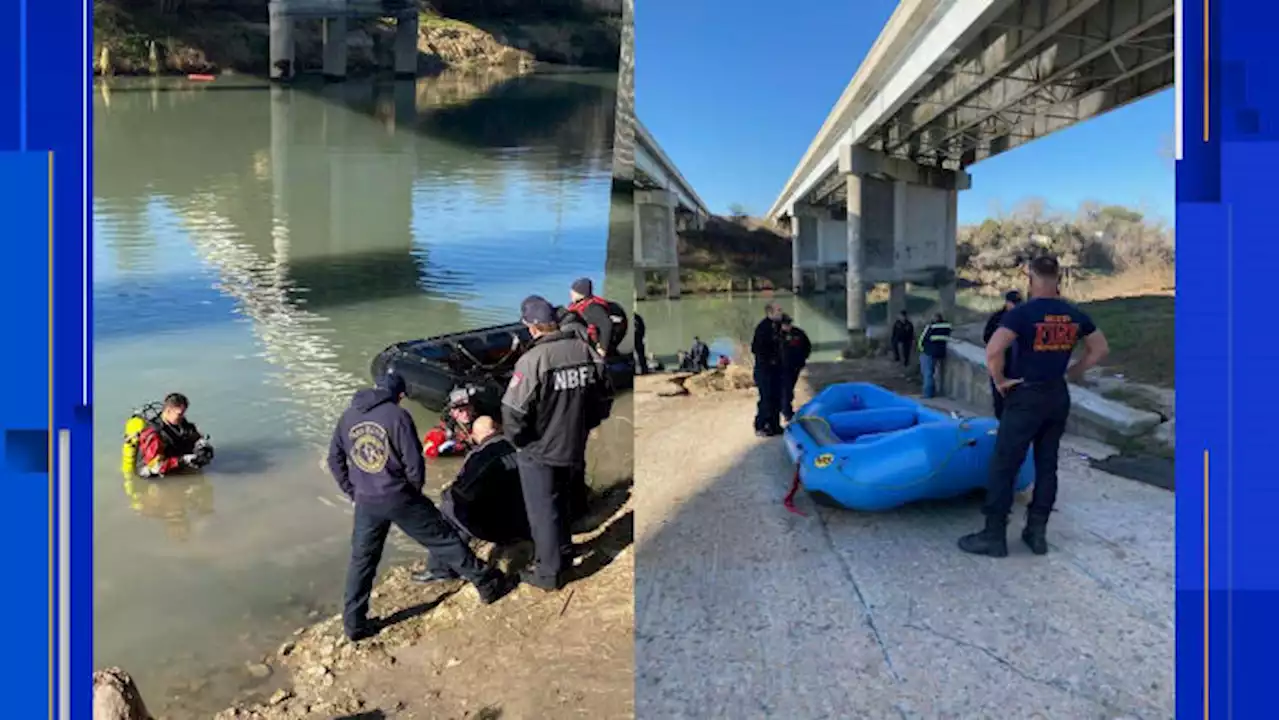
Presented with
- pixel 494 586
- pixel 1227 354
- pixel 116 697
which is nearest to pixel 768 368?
pixel 1227 354

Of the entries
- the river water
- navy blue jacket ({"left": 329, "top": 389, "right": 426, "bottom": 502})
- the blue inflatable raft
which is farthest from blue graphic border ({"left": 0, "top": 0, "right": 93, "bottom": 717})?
the blue inflatable raft

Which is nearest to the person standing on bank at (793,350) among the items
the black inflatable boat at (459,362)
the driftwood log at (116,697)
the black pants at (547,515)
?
the black inflatable boat at (459,362)

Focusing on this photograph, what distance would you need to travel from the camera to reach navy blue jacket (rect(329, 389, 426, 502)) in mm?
2363

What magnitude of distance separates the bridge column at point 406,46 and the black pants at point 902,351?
1.67 meters

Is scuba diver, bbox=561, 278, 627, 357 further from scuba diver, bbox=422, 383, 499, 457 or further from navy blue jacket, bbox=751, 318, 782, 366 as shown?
navy blue jacket, bbox=751, 318, 782, 366

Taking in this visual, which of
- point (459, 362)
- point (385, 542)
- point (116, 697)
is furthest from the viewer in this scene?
point (385, 542)

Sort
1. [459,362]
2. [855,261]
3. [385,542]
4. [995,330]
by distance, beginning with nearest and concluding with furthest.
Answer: [995,330]
[855,261]
[459,362]
[385,542]

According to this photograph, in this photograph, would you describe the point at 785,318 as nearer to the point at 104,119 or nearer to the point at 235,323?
the point at 235,323

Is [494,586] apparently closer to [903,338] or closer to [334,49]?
[903,338]

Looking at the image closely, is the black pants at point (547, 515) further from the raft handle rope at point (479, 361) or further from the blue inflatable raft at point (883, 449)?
the blue inflatable raft at point (883, 449)

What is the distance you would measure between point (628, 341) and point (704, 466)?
22.2 inches

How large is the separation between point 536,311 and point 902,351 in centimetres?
101

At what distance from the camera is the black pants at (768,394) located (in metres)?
2.26

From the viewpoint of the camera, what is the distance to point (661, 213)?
7.26 ft
